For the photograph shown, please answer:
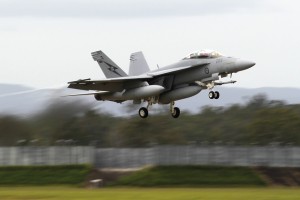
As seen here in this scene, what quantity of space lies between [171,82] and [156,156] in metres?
31.9

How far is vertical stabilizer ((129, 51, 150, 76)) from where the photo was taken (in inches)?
1953

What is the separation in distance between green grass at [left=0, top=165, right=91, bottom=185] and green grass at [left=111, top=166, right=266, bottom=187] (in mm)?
4542

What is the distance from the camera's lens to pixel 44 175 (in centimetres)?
7569

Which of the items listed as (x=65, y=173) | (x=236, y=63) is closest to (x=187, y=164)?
(x=65, y=173)

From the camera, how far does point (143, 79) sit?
46125 mm

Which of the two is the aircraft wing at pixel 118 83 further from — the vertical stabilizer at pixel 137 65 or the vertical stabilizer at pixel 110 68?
the vertical stabilizer at pixel 137 65

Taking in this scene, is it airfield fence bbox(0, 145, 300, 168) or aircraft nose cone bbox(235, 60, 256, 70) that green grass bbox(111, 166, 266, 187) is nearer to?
airfield fence bbox(0, 145, 300, 168)

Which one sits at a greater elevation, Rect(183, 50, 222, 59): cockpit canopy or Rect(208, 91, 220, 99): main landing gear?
Rect(183, 50, 222, 59): cockpit canopy

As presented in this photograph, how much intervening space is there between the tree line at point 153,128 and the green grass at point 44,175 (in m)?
3.02

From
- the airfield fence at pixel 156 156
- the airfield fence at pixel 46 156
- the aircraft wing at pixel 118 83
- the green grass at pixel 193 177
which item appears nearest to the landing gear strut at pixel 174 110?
the aircraft wing at pixel 118 83

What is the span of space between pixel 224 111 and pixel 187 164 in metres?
58.5

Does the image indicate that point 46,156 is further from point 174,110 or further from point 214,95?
point 214,95

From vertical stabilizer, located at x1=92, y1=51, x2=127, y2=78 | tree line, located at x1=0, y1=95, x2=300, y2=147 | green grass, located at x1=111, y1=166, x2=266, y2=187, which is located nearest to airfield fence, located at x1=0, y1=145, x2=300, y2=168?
green grass, located at x1=111, y1=166, x2=266, y2=187
